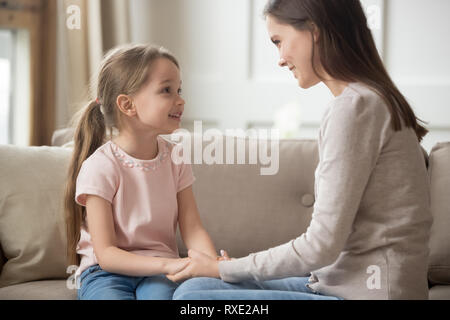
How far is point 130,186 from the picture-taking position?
4.32 feet

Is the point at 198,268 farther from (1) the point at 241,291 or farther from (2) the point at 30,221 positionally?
(2) the point at 30,221

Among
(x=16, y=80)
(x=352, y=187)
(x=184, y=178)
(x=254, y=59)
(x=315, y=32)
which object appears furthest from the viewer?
(x=254, y=59)

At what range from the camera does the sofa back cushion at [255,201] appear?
1.61 metres

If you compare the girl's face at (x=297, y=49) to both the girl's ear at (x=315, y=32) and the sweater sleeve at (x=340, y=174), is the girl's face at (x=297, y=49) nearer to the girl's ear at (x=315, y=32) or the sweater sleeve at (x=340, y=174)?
the girl's ear at (x=315, y=32)

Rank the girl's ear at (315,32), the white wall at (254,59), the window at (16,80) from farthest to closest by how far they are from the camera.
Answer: the white wall at (254,59) → the window at (16,80) → the girl's ear at (315,32)

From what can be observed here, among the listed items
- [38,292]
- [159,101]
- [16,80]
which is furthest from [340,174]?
[16,80]

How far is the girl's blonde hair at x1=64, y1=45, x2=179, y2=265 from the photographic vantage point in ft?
4.36

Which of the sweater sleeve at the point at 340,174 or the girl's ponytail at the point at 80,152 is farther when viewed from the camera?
the girl's ponytail at the point at 80,152

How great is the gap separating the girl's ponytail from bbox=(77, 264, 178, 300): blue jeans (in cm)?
15

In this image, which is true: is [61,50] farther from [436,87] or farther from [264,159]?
[436,87]

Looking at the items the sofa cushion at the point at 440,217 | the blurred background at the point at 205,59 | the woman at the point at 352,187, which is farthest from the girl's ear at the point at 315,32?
the blurred background at the point at 205,59

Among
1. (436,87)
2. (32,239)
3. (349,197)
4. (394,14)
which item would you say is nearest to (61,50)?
(32,239)

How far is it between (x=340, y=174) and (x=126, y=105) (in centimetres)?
60

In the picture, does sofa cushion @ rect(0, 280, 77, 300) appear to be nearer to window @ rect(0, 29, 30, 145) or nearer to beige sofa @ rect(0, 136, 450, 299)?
beige sofa @ rect(0, 136, 450, 299)
